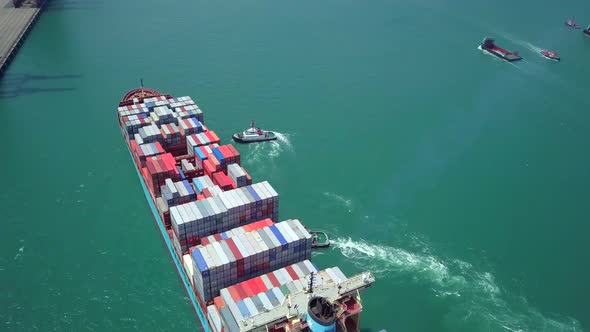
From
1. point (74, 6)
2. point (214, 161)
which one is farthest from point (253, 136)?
point (74, 6)

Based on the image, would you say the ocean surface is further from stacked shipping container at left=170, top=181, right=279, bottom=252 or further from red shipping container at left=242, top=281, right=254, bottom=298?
red shipping container at left=242, top=281, right=254, bottom=298

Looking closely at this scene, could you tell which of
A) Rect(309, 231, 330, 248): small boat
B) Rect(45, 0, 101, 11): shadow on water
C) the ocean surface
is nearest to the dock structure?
Rect(45, 0, 101, 11): shadow on water

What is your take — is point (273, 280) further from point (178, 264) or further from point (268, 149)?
point (268, 149)

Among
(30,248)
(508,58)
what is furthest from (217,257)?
(508,58)

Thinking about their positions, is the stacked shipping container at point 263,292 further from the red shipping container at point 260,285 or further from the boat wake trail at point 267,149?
the boat wake trail at point 267,149

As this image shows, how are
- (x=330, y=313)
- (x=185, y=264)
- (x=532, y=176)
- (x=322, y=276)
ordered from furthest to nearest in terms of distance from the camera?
1. (x=532, y=176)
2. (x=185, y=264)
3. (x=322, y=276)
4. (x=330, y=313)

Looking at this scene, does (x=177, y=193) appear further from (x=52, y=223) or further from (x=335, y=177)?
(x=335, y=177)
